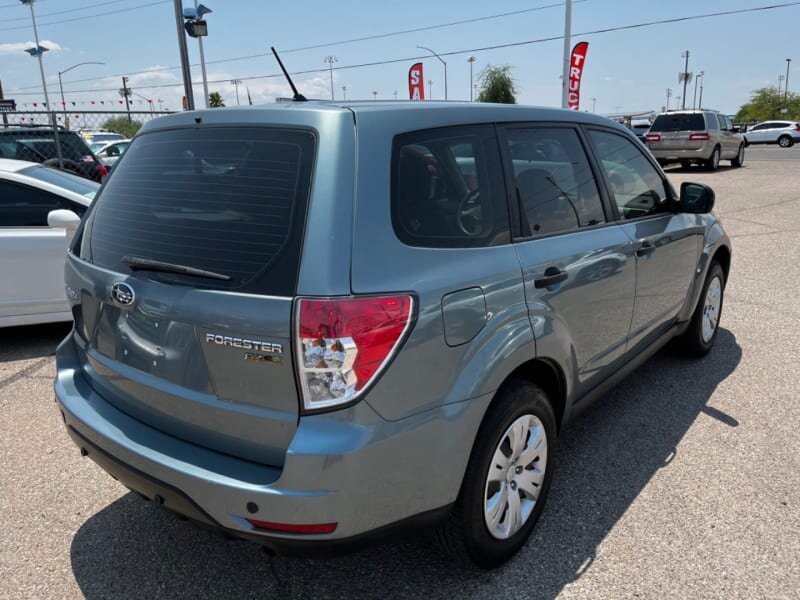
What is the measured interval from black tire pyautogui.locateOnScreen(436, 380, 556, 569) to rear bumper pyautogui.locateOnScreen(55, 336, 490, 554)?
10 cm

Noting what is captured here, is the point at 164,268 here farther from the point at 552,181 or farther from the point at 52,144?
the point at 52,144

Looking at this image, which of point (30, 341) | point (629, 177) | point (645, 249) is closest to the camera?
point (645, 249)

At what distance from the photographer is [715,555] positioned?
259 centimetres

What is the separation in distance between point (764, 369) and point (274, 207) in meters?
4.02

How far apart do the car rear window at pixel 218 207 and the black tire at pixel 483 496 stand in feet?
3.02

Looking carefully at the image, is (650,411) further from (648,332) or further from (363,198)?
(363,198)

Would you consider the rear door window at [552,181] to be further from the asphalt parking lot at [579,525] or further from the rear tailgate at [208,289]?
the asphalt parking lot at [579,525]

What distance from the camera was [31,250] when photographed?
16.4ft

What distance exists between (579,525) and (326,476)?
147cm

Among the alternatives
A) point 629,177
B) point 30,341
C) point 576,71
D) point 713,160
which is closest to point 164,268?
point 629,177

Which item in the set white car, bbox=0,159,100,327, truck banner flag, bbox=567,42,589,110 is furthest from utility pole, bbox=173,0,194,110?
truck banner flag, bbox=567,42,589,110

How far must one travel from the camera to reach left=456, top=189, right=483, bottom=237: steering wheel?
2.32 metres

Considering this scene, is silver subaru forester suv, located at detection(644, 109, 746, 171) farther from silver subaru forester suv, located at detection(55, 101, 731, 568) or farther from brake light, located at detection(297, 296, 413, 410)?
brake light, located at detection(297, 296, 413, 410)

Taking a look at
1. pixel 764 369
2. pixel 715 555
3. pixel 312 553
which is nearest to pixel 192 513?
pixel 312 553
